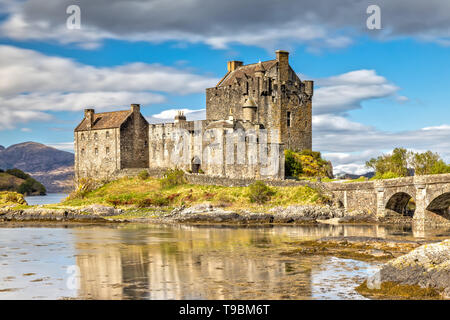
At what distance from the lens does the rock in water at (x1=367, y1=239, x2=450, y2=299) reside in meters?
15.5

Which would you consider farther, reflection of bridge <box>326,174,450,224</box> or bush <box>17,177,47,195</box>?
bush <box>17,177,47,195</box>

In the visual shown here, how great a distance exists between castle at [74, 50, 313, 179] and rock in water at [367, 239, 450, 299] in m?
32.7

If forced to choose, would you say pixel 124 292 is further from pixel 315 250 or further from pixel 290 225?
pixel 290 225

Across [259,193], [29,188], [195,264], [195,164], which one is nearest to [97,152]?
[195,164]

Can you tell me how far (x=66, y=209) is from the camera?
1889 inches

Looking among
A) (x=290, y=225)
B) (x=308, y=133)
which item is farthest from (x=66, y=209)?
(x=308, y=133)

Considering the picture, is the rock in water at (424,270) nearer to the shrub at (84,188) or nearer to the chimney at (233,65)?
the shrub at (84,188)

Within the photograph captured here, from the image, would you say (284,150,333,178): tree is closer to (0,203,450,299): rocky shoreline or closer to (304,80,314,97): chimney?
(304,80,314,97): chimney

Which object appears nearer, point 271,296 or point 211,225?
point 271,296

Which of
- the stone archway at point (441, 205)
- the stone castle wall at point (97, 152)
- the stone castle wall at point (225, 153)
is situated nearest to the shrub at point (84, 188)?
the stone castle wall at point (97, 152)

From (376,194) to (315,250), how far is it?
18.2m

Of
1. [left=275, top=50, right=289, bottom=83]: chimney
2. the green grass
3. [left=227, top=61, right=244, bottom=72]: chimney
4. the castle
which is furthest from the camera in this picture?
[left=227, top=61, right=244, bottom=72]: chimney

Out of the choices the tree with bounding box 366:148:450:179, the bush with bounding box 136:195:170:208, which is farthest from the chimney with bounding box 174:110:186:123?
the tree with bounding box 366:148:450:179

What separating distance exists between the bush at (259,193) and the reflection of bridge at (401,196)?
4609 mm
